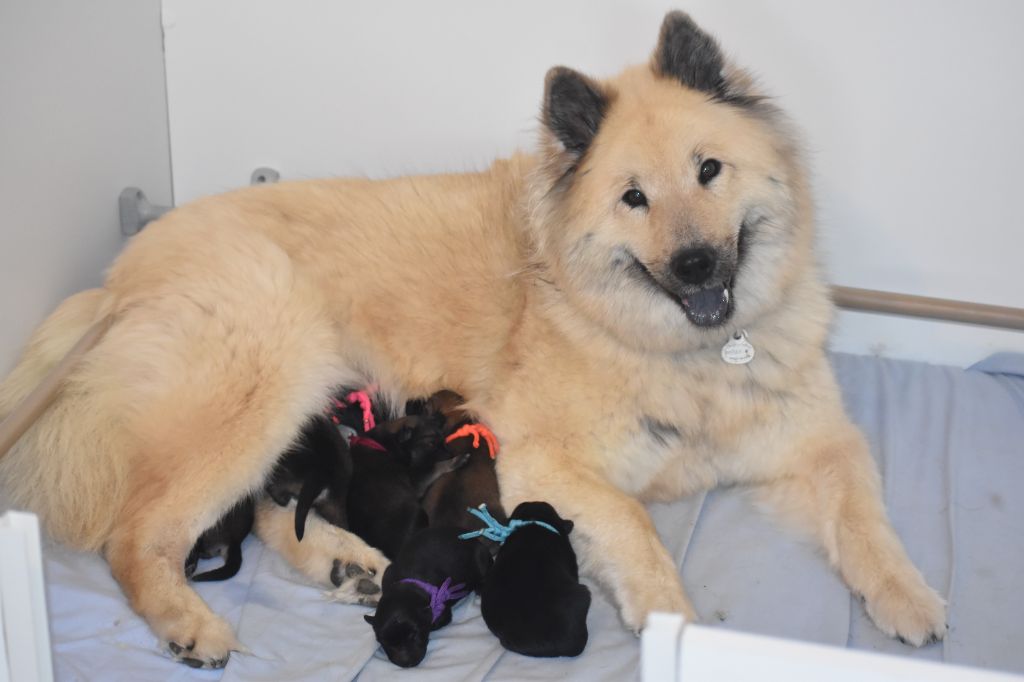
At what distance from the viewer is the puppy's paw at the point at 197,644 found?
233 cm

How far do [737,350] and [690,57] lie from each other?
763mm

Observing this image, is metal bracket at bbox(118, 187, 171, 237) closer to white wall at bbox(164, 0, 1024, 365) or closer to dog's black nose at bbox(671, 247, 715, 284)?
→ white wall at bbox(164, 0, 1024, 365)

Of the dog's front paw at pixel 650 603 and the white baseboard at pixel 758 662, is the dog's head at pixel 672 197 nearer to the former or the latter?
the dog's front paw at pixel 650 603

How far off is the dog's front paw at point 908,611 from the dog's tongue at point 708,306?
2.46ft

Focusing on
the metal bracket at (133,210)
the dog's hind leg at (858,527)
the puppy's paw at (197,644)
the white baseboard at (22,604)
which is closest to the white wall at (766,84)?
the metal bracket at (133,210)

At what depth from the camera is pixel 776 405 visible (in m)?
2.72

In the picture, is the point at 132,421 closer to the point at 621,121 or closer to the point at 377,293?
the point at 377,293

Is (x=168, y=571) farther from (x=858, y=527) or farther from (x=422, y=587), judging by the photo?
(x=858, y=527)

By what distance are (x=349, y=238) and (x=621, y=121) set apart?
2.99ft

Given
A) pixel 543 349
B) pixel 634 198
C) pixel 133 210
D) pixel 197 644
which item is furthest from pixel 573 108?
pixel 133 210

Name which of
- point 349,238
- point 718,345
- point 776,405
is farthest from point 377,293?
point 776,405

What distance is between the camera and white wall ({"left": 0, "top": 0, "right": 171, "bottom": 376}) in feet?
9.45

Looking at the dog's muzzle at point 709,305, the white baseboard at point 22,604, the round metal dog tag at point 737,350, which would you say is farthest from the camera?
the round metal dog tag at point 737,350

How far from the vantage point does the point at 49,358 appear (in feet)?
9.26
